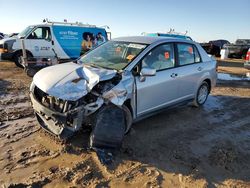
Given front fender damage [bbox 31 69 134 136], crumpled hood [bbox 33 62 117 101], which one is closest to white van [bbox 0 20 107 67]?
crumpled hood [bbox 33 62 117 101]

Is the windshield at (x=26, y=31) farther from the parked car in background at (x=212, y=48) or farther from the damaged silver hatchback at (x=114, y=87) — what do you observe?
the parked car in background at (x=212, y=48)

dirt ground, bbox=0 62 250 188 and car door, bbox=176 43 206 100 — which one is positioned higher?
car door, bbox=176 43 206 100

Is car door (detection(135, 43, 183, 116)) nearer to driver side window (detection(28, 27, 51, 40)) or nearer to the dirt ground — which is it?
the dirt ground

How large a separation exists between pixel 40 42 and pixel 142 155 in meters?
9.89

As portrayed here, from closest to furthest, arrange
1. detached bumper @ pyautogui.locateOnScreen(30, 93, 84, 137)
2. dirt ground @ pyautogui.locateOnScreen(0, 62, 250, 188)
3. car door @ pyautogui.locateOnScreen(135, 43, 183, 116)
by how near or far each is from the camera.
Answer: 1. dirt ground @ pyautogui.locateOnScreen(0, 62, 250, 188)
2. detached bumper @ pyautogui.locateOnScreen(30, 93, 84, 137)
3. car door @ pyautogui.locateOnScreen(135, 43, 183, 116)

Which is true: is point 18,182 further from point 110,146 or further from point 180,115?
point 180,115

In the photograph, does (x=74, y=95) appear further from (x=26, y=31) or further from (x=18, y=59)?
(x=26, y=31)

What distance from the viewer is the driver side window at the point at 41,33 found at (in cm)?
1249

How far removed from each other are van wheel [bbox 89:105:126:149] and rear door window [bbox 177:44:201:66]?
2.40 meters

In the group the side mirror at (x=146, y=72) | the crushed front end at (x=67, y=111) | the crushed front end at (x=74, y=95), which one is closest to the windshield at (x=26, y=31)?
the crushed front end at (x=74, y=95)

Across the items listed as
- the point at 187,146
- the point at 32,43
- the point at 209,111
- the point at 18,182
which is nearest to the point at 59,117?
the point at 18,182

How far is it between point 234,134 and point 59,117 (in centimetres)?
347

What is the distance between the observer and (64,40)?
13.3 meters

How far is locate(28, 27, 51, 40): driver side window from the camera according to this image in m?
12.5
